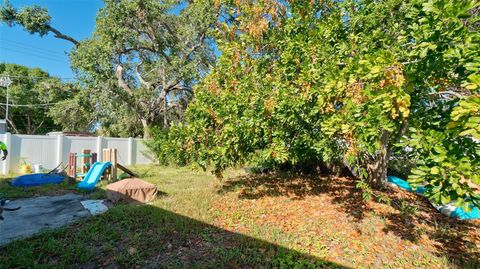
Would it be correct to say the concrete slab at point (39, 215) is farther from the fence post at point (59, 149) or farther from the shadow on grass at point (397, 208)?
the fence post at point (59, 149)

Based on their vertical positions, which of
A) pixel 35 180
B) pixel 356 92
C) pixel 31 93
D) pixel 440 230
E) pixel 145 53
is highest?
pixel 145 53

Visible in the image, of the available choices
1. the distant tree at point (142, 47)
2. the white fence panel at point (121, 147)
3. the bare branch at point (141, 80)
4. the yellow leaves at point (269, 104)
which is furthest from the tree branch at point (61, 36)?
the yellow leaves at point (269, 104)

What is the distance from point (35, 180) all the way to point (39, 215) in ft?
12.7

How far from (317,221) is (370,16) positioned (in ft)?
13.8

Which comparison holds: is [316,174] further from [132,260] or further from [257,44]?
[132,260]

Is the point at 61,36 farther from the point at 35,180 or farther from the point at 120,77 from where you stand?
the point at 35,180

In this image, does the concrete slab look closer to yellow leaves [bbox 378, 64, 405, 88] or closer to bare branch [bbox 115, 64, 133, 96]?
yellow leaves [bbox 378, 64, 405, 88]

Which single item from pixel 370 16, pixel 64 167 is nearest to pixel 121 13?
pixel 64 167

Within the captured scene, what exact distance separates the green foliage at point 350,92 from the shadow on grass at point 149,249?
149 centimetres

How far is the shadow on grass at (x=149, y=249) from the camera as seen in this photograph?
390 centimetres

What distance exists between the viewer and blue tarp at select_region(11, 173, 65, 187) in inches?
346

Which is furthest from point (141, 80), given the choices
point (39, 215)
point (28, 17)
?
point (39, 215)

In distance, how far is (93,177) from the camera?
934 centimetres

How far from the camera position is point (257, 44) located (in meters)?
6.73
